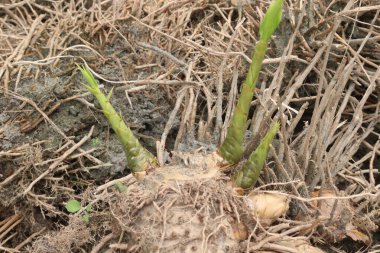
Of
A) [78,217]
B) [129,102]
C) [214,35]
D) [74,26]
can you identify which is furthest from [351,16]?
[78,217]

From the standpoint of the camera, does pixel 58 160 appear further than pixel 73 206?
Yes

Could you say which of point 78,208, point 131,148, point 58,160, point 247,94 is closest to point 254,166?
point 247,94

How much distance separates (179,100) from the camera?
148cm

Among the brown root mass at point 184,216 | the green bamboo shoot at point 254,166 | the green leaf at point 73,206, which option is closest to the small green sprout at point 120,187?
the brown root mass at point 184,216

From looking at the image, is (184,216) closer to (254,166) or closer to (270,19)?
(254,166)

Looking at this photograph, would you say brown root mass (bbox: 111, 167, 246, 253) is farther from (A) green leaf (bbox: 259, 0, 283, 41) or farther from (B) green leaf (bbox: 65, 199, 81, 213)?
(A) green leaf (bbox: 259, 0, 283, 41)

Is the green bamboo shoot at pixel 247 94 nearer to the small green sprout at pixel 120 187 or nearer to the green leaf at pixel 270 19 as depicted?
the green leaf at pixel 270 19

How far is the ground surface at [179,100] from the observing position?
4.53 ft

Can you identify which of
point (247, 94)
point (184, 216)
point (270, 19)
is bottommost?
point (184, 216)

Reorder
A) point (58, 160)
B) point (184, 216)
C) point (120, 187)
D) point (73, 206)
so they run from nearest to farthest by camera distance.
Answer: point (184, 216) → point (120, 187) → point (73, 206) → point (58, 160)

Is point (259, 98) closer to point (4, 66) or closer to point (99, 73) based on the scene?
point (99, 73)

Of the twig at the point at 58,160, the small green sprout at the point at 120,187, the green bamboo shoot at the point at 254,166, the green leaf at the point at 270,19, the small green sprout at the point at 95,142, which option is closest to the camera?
the green leaf at the point at 270,19

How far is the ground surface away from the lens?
1.38 m

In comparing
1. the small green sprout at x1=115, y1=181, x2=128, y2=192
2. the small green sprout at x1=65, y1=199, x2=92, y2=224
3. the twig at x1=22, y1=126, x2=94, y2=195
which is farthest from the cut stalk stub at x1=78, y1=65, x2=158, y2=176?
the twig at x1=22, y1=126, x2=94, y2=195
